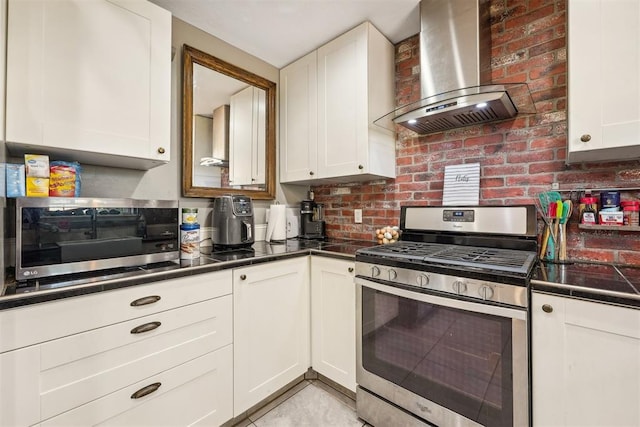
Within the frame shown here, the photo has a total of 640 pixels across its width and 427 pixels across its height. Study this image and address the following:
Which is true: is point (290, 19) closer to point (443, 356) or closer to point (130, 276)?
point (130, 276)

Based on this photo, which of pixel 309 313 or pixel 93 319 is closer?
pixel 93 319

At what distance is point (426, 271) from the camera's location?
128cm

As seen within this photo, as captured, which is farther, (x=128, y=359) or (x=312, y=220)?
(x=312, y=220)

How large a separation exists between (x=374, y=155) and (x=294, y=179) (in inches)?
30.6

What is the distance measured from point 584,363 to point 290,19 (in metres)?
2.35

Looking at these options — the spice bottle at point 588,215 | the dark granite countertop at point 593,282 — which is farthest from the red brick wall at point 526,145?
the dark granite countertop at point 593,282

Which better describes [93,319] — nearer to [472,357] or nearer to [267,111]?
[472,357]

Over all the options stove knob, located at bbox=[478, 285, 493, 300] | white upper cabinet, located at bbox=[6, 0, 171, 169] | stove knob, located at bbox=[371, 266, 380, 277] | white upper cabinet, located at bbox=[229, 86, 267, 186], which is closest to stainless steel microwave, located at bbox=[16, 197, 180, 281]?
white upper cabinet, located at bbox=[6, 0, 171, 169]

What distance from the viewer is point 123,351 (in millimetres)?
1135

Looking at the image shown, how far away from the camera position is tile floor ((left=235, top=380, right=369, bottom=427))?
1.56 m

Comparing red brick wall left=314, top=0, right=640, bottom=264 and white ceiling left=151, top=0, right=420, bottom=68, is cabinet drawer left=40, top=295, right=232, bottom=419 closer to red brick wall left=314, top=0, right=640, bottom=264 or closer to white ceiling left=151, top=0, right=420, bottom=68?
red brick wall left=314, top=0, right=640, bottom=264

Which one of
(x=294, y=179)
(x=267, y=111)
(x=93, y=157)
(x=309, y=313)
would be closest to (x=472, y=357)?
(x=309, y=313)

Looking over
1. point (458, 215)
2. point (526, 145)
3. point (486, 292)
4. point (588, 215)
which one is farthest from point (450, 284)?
point (526, 145)

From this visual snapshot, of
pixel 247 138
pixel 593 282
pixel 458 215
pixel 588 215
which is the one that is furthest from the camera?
pixel 247 138
